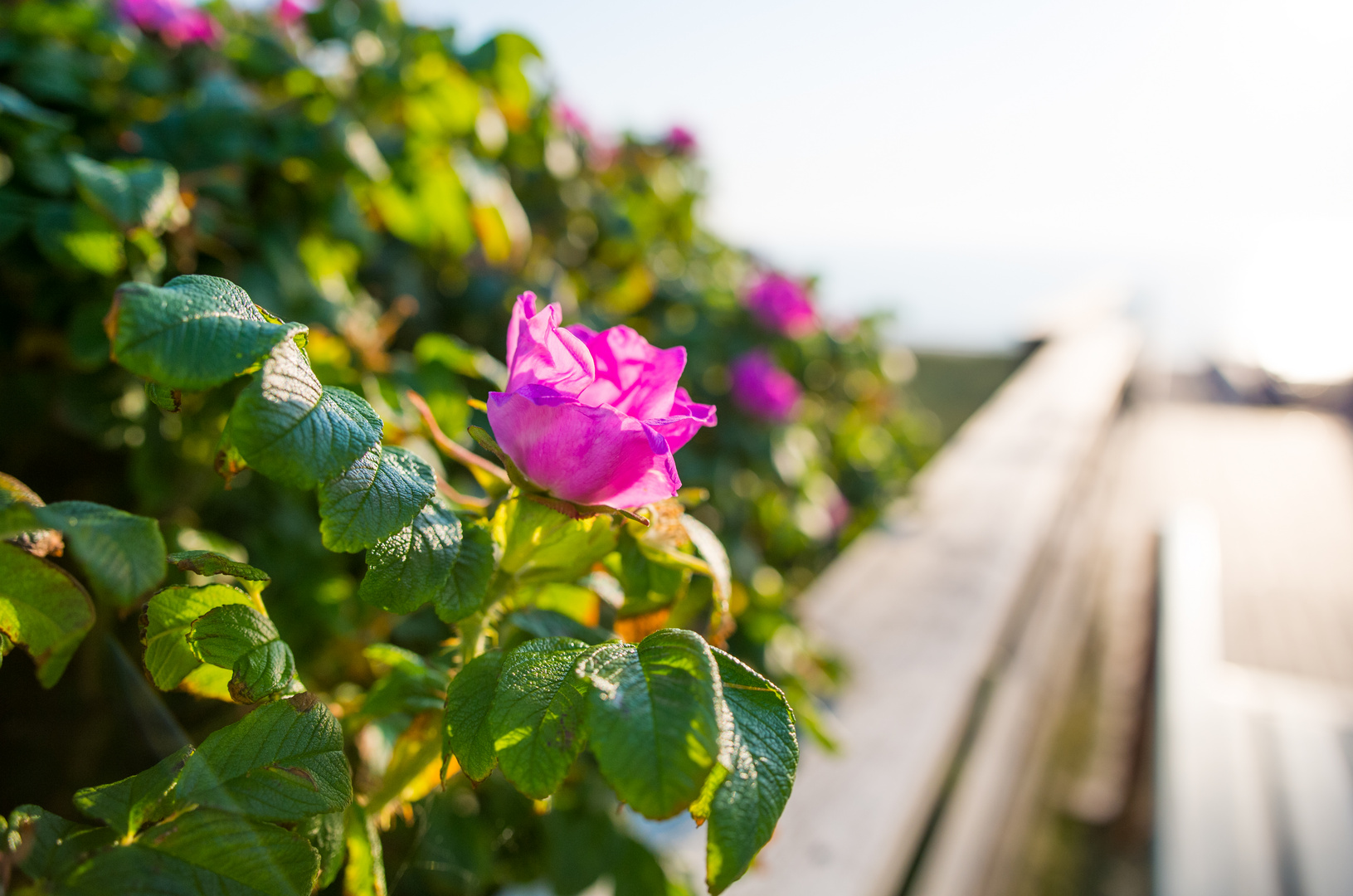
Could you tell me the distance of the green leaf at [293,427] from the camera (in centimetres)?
26

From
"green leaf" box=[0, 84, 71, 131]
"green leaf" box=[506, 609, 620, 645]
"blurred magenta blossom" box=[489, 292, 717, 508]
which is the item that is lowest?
"green leaf" box=[506, 609, 620, 645]

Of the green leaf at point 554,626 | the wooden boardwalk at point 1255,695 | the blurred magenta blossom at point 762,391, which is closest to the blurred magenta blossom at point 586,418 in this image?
the green leaf at point 554,626

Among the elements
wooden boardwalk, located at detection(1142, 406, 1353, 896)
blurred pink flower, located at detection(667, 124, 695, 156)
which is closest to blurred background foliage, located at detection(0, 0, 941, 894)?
blurred pink flower, located at detection(667, 124, 695, 156)

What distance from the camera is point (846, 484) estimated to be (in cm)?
213

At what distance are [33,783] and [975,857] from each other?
4.52 ft

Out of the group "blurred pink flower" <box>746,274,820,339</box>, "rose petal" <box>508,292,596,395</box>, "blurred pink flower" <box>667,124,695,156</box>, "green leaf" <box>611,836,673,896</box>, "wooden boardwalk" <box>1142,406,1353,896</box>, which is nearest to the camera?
"rose petal" <box>508,292,596,395</box>

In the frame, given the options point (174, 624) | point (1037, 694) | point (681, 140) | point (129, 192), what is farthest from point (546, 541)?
point (1037, 694)

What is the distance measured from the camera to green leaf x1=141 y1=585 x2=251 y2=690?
1.02 ft

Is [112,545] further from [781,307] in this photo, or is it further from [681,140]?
[681,140]

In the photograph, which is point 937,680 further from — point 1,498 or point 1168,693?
point 1,498

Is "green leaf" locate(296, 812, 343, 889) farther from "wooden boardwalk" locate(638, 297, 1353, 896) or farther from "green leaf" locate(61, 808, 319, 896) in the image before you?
"wooden boardwalk" locate(638, 297, 1353, 896)

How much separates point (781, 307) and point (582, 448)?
1.34 meters

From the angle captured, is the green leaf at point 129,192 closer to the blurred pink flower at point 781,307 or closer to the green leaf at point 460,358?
the green leaf at point 460,358

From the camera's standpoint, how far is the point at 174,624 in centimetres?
31
